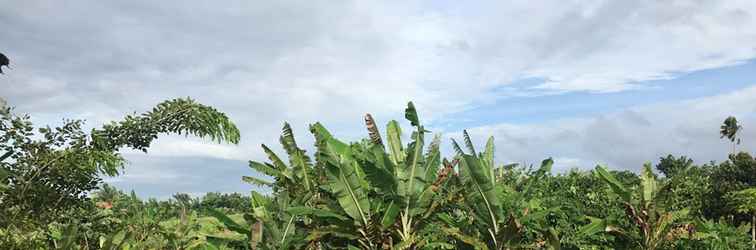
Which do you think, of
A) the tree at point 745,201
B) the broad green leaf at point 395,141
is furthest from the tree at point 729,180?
the broad green leaf at point 395,141

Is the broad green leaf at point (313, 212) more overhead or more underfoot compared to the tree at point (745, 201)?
more overhead

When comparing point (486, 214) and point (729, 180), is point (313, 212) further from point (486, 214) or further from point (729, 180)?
point (729, 180)

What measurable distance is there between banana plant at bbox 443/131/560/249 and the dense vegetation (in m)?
0.02

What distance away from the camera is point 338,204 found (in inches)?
383

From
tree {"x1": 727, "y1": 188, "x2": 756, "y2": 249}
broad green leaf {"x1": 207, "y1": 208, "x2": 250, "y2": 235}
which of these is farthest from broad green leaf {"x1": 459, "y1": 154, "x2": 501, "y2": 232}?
tree {"x1": 727, "y1": 188, "x2": 756, "y2": 249}

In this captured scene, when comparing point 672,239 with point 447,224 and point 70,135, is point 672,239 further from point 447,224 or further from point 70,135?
point 70,135

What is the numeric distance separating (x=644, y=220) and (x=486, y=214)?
12.3 ft

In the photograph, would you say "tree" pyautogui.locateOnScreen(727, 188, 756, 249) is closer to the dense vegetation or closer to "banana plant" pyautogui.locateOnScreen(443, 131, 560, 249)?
Result: the dense vegetation

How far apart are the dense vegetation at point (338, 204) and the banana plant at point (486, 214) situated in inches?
0.8

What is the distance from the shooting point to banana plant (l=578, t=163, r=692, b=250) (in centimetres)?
1155

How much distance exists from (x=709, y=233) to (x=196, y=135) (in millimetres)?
9554

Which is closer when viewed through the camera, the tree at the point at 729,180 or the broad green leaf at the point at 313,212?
the broad green leaf at the point at 313,212

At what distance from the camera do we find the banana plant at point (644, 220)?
37.9ft

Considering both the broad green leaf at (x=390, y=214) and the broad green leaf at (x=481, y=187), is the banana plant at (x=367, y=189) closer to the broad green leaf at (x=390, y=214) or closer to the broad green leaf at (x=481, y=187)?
the broad green leaf at (x=390, y=214)
